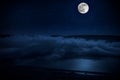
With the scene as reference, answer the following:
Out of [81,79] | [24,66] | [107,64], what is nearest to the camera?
[81,79]

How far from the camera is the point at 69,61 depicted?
20.3 metres

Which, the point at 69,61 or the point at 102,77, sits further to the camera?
the point at 69,61

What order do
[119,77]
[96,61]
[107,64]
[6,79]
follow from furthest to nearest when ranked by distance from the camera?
[96,61] → [107,64] → [119,77] → [6,79]

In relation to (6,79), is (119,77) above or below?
below

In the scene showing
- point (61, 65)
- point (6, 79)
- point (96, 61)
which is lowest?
point (96, 61)

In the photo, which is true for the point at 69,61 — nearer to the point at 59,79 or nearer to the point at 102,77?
the point at 102,77

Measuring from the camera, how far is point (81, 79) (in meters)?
12.8

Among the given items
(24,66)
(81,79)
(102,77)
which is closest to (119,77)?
(102,77)

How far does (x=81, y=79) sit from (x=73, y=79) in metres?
0.72

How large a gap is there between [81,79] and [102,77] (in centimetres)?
190

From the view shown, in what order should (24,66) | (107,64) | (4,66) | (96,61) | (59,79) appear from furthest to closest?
(96,61)
(107,64)
(24,66)
(4,66)
(59,79)

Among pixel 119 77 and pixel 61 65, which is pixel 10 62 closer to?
pixel 61 65

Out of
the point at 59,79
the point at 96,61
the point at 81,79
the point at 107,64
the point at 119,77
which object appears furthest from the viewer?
the point at 96,61

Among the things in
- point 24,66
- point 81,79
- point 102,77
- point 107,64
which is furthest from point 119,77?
point 24,66
